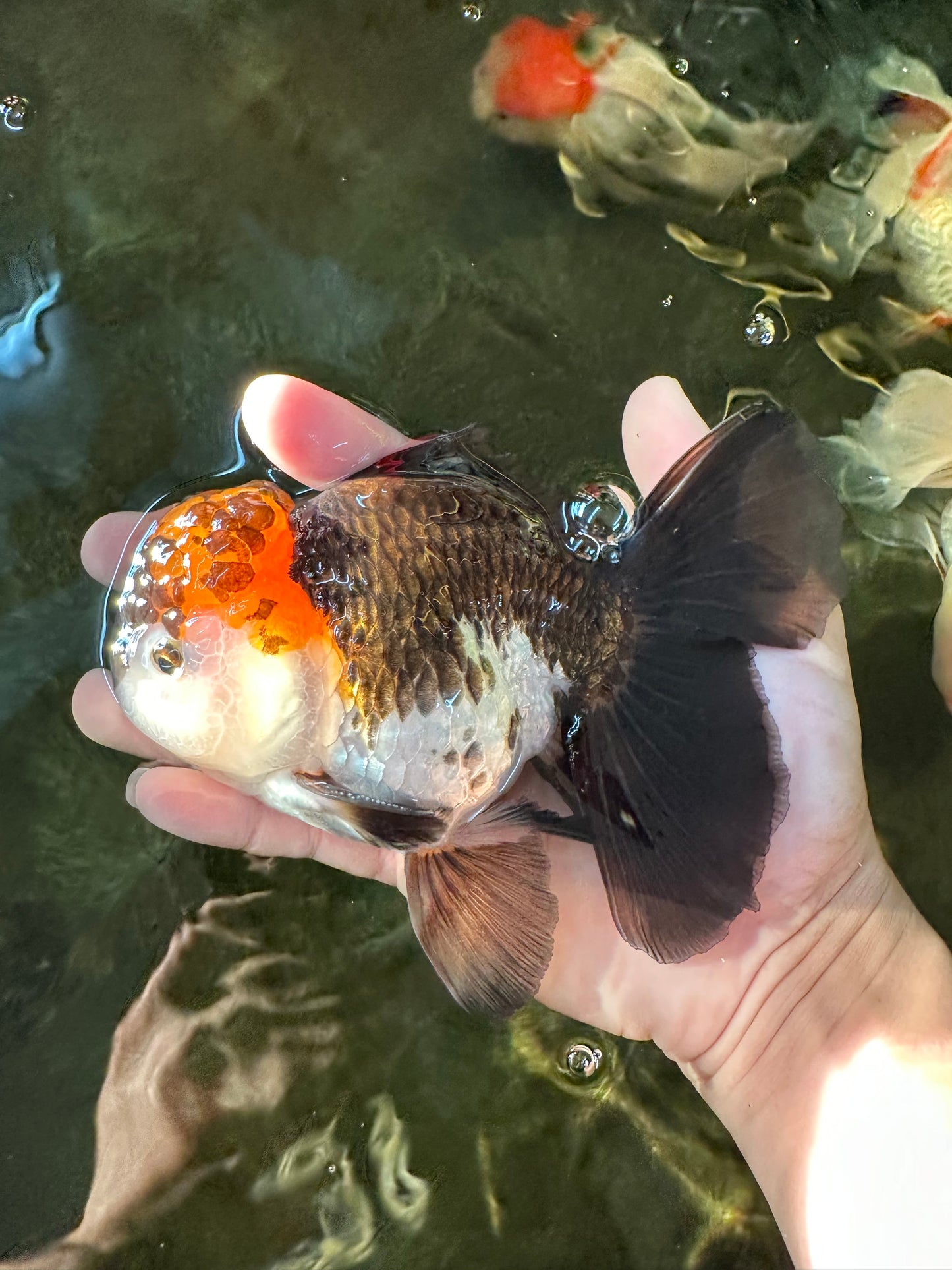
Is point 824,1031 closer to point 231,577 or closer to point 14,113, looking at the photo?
point 231,577

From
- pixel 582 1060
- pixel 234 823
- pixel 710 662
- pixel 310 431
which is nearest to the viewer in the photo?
pixel 710 662

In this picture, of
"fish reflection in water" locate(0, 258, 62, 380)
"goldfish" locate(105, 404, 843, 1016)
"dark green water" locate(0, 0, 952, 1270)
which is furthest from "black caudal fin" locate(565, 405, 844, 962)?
"fish reflection in water" locate(0, 258, 62, 380)

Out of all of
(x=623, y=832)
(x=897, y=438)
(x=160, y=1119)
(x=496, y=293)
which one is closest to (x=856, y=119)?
(x=897, y=438)

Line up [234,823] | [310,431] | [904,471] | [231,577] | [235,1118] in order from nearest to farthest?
[231,577]
[234,823]
[310,431]
[235,1118]
[904,471]

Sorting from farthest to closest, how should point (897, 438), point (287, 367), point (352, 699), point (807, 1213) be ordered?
point (897, 438), point (287, 367), point (807, 1213), point (352, 699)

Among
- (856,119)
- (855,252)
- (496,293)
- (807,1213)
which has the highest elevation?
(856,119)

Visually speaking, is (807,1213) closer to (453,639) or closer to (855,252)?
(453,639)

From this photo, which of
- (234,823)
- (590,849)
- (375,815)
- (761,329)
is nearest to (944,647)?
(761,329)
